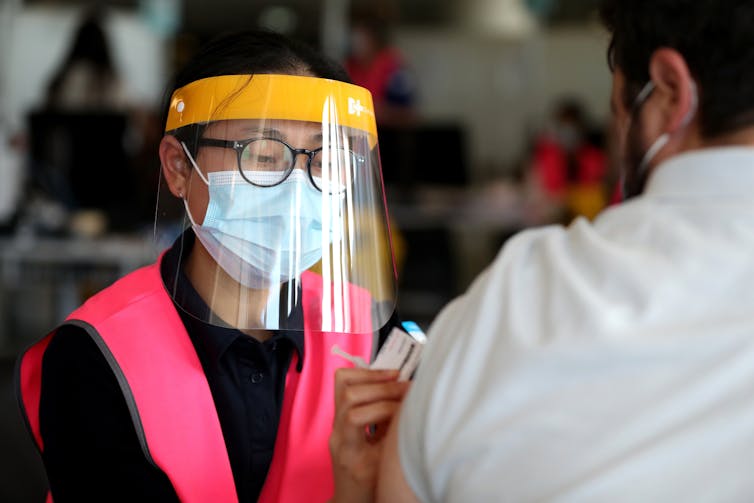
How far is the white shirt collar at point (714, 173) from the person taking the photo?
2.60 ft

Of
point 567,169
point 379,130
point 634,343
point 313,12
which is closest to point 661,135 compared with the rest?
point 634,343

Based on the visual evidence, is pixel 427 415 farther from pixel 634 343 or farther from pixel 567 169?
pixel 567 169

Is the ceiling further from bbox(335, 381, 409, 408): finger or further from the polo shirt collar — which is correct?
bbox(335, 381, 409, 408): finger

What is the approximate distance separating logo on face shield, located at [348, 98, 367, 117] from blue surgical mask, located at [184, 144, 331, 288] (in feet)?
0.38

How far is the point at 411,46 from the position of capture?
785 cm

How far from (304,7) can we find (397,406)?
7.12 meters

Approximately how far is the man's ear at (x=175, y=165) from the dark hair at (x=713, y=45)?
2.19 feet

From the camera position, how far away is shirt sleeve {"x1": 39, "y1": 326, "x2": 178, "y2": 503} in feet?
3.70

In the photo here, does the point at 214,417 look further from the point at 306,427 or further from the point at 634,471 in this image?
the point at 634,471

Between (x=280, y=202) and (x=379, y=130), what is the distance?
451 centimetres

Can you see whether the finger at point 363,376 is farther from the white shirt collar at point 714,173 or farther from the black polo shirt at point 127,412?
the white shirt collar at point 714,173

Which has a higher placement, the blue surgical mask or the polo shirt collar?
the blue surgical mask

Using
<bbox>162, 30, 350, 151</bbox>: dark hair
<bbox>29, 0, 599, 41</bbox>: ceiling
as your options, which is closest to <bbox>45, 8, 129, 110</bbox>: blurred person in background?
<bbox>29, 0, 599, 41</bbox>: ceiling

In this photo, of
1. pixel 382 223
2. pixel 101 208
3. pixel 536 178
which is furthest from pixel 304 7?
pixel 382 223
